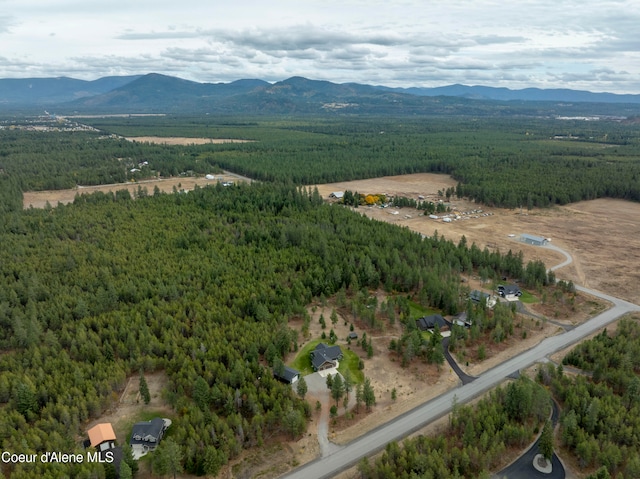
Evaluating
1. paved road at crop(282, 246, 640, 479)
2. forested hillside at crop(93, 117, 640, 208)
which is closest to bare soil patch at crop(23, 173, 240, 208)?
forested hillside at crop(93, 117, 640, 208)

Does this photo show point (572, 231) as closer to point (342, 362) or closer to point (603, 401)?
point (603, 401)

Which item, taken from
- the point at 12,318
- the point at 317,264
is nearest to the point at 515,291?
the point at 317,264

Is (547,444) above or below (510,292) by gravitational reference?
below

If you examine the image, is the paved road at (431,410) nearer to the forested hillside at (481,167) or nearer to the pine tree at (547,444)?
the pine tree at (547,444)

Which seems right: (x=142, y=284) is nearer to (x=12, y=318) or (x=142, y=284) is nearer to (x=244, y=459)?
(x=12, y=318)

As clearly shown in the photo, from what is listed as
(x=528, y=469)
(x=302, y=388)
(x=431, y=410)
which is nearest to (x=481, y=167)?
(x=431, y=410)

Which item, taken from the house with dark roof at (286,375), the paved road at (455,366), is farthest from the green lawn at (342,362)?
the paved road at (455,366)
